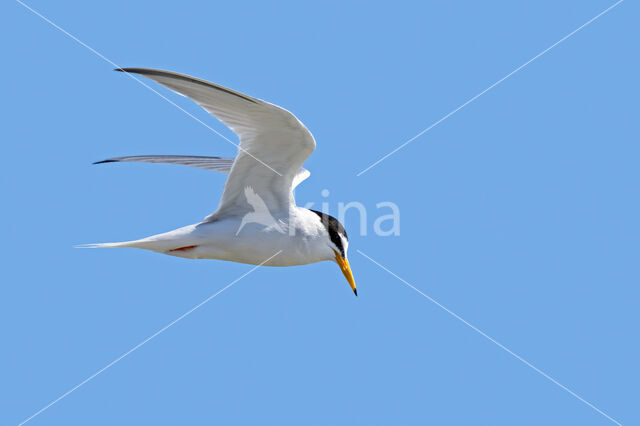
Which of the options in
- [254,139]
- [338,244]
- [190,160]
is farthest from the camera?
[190,160]

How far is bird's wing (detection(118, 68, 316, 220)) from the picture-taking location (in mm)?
4926

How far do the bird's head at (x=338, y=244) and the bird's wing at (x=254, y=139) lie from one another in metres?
0.41

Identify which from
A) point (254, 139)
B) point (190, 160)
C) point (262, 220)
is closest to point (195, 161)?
point (190, 160)

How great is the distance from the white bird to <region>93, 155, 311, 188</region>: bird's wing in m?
0.72

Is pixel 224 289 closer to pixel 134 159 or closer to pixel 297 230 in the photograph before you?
pixel 297 230

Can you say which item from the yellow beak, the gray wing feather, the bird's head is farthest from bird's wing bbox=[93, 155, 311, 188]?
the yellow beak

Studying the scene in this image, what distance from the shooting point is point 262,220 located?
5887 mm

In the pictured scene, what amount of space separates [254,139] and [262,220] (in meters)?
0.74

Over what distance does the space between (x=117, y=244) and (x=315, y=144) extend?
67.0 inches

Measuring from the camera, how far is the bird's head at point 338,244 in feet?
20.1

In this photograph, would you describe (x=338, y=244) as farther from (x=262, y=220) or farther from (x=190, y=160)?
(x=190, y=160)

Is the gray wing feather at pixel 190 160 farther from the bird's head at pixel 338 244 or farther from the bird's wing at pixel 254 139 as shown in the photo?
the bird's head at pixel 338 244

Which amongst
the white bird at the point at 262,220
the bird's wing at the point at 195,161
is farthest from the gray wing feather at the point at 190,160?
the white bird at the point at 262,220

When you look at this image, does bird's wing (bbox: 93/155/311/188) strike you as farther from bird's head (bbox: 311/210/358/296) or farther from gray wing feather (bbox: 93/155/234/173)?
bird's head (bbox: 311/210/358/296)
